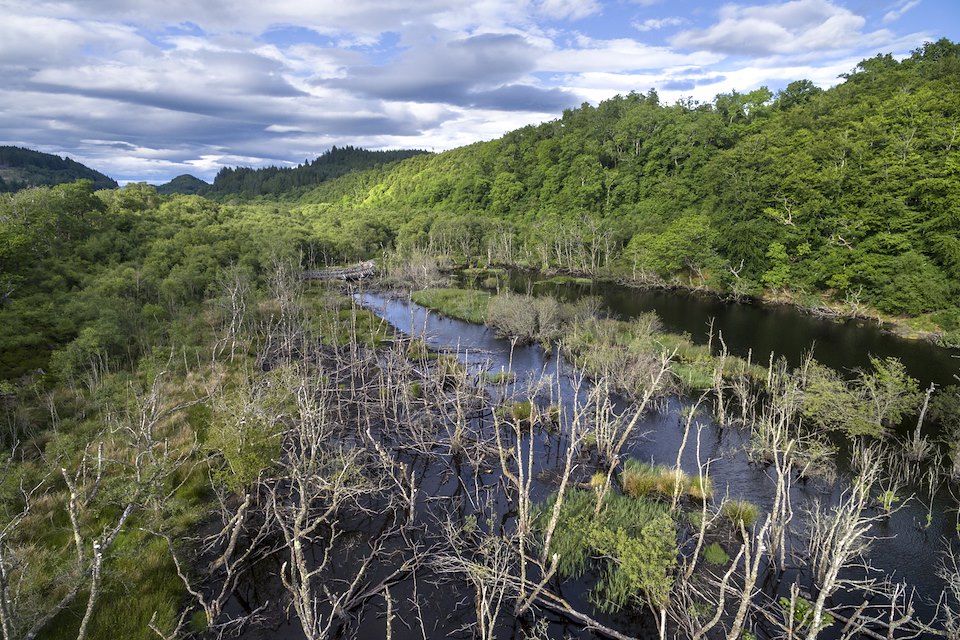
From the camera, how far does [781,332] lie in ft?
161

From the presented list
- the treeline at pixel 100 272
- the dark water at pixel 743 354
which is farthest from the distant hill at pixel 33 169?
the dark water at pixel 743 354

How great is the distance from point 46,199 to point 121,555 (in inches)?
2083

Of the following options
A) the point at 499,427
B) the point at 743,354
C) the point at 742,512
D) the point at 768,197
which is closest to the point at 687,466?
the point at 742,512

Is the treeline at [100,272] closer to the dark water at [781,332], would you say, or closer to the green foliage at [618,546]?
the green foliage at [618,546]

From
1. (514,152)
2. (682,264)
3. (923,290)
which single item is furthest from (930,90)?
(514,152)

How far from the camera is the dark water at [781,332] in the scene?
3984cm

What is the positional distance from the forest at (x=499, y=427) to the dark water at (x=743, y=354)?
27 cm

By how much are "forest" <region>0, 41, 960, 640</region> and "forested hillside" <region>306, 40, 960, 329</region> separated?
1.69 ft

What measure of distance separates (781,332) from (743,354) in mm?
10336

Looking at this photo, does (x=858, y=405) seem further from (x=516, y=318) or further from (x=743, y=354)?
(x=516, y=318)

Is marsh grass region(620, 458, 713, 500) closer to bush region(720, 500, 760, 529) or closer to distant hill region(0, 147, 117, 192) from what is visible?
bush region(720, 500, 760, 529)

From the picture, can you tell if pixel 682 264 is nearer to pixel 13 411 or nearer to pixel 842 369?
pixel 842 369

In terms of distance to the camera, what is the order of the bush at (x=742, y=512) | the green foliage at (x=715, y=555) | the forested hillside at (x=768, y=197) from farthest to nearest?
the forested hillside at (x=768, y=197), the bush at (x=742, y=512), the green foliage at (x=715, y=555)

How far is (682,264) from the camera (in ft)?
240
